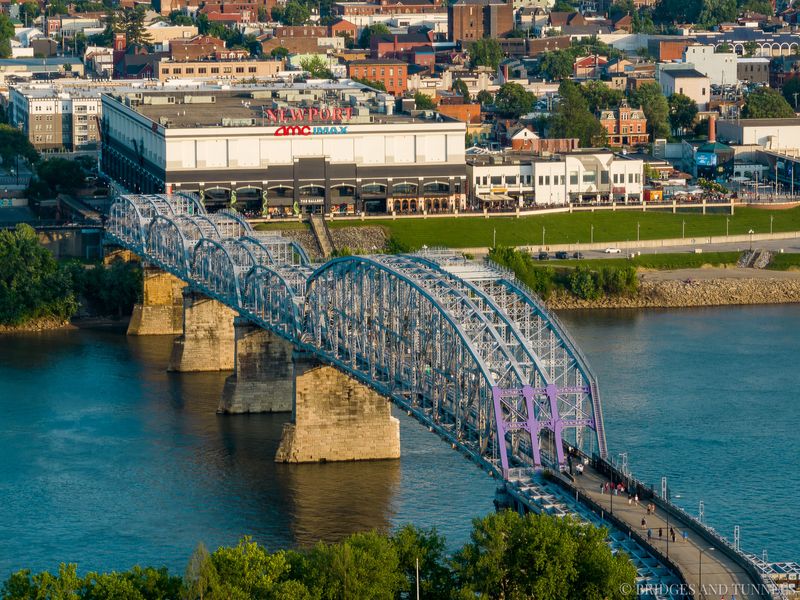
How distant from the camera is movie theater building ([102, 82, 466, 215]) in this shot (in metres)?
123

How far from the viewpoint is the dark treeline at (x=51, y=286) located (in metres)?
104

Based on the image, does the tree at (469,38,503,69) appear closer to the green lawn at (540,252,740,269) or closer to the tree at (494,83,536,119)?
the tree at (494,83,536,119)

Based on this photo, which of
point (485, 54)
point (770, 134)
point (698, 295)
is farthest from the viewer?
point (485, 54)

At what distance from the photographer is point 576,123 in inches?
5733

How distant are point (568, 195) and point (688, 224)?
7.43 meters

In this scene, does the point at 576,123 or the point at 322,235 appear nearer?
the point at 322,235

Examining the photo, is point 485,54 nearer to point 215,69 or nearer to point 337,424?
point 215,69

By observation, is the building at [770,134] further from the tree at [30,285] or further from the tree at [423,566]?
the tree at [423,566]

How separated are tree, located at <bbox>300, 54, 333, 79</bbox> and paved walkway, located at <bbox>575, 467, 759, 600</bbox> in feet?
374

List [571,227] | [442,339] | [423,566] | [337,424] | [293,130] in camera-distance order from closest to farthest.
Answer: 1. [423,566]
2. [442,339]
3. [337,424]
4. [571,227]
5. [293,130]

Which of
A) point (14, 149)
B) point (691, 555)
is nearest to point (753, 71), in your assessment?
point (14, 149)

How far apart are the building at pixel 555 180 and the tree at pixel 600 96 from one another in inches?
1081

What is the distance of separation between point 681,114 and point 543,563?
346 feet

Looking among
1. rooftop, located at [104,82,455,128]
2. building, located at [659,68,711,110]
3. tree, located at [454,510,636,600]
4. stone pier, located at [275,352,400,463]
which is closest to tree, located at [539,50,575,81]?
building, located at [659,68,711,110]
